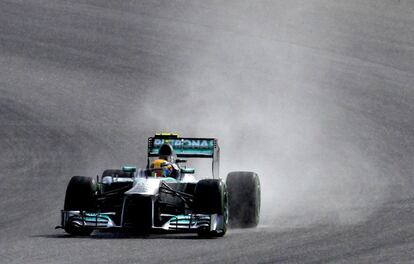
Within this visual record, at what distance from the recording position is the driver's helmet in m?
18.5

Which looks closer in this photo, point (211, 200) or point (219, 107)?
point (211, 200)

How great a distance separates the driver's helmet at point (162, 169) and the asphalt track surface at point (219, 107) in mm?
1873

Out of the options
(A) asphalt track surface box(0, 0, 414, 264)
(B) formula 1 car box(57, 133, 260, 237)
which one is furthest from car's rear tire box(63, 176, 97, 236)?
(A) asphalt track surface box(0, 0, 414, 264)

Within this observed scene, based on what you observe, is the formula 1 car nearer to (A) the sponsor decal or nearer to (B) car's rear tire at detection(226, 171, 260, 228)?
(B) car's rear tire at detection(226, 171, 260, 228)

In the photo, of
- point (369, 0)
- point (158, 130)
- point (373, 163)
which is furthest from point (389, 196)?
point (369, 0)

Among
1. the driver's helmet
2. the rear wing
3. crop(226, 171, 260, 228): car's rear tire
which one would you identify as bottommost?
crop(226, 171, 260, 228): car's rear tire

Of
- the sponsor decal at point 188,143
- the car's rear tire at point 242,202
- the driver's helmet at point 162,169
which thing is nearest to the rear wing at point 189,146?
the sponsor decal at point 188,143

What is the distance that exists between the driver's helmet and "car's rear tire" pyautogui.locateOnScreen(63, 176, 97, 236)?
1687 millimetres

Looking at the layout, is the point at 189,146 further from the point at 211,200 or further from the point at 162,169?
the point at 211,200

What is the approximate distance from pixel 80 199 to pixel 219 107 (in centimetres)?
1446

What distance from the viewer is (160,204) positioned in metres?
17.0

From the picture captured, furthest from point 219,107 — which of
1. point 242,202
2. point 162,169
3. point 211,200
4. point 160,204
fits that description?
point 211,200

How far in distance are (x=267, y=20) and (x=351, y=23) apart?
10.5 feet

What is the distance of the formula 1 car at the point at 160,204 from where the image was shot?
54.0 ft
